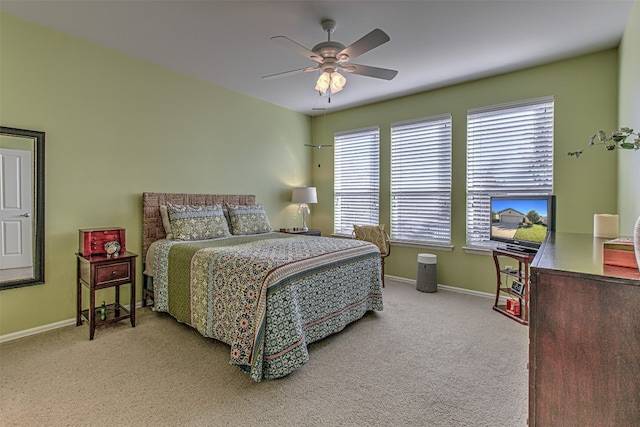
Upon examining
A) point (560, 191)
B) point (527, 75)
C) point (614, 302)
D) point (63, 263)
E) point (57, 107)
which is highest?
point (527, 75)

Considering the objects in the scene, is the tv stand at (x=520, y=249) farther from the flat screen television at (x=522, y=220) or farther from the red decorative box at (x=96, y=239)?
the red decorative box at (x=96, y=239)

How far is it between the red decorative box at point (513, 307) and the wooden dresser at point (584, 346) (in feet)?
8.22

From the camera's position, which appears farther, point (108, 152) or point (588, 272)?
point (108, 152)

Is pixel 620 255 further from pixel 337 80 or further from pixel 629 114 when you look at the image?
pixel 337 80

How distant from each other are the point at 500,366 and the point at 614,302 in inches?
62.7

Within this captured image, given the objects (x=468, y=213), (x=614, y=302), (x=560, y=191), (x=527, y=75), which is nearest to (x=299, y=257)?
(x=614, y=302)

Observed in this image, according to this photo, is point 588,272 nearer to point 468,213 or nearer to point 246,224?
point 468,213

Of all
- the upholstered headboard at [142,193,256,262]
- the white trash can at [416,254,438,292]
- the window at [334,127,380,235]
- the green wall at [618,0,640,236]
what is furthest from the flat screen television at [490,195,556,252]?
the upholstered headboard at [142,193,256,262]

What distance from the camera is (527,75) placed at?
142 inches

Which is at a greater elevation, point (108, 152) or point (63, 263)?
point (108, 152)

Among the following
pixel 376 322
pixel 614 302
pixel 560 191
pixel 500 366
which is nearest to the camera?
pixel 614 302

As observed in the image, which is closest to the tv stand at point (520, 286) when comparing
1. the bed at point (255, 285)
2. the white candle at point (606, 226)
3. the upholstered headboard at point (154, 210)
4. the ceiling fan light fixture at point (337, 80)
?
the white candle at point (606, 226)

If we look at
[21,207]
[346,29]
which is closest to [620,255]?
[346,29]

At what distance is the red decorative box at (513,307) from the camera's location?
326 cm
